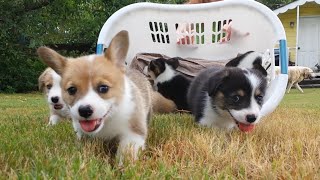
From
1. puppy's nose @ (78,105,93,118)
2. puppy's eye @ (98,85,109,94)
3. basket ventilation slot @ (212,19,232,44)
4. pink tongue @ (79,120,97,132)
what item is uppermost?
puppy's eye @ (98,85,109,94)

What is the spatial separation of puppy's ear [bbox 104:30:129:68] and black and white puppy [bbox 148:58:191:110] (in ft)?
10.6

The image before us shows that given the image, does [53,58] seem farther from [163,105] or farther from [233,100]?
[163,105]

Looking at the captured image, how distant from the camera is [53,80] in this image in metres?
5.21

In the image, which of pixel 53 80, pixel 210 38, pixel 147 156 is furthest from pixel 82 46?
pixel 147 156

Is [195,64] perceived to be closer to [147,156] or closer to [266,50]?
[266,50]

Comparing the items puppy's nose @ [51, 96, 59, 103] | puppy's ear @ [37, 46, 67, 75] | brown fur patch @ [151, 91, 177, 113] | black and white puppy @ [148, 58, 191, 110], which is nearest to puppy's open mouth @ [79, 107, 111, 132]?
puppy's ear @ [37, 46, 67, 75]

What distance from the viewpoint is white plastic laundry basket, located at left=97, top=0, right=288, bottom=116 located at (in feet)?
19.6

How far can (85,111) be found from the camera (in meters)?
2.75

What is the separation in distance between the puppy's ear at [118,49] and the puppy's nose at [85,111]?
507mm

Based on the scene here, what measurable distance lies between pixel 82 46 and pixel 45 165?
1360 cm

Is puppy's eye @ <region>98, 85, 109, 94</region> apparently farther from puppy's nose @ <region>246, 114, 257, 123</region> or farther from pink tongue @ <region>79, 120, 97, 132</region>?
puppy's nose @ <region>246, 114, 257, 123</region>

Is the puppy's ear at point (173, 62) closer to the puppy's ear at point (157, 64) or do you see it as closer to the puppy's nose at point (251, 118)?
the puppy's ear at point (157, 64)

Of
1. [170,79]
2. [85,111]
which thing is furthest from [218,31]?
[85,111]

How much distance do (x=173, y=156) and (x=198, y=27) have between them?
419 cm
